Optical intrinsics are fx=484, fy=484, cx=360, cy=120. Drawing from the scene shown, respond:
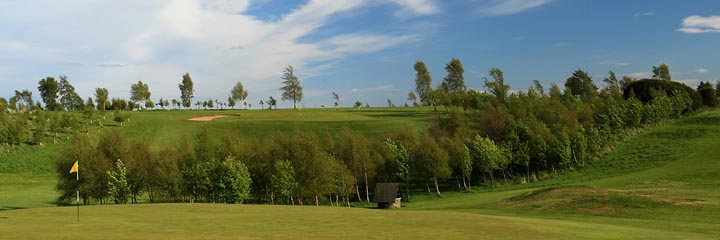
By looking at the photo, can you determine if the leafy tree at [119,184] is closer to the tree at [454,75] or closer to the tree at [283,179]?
the tree at [283,179]

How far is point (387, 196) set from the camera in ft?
201

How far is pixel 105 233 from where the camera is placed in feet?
77.9

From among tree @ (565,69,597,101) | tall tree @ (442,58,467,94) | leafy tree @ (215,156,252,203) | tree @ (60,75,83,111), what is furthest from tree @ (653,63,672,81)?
tree @ (60,75,83,111)

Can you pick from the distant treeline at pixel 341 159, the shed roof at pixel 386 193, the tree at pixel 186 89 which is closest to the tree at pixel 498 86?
the distant treeline at pixel 341 159

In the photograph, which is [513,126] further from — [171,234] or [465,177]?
[171,234]

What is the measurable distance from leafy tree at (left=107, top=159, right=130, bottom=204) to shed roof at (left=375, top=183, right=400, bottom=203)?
3282 centimetres

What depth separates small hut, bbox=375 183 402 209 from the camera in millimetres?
61000

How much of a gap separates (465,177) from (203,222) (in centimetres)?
6008

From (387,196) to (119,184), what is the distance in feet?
114

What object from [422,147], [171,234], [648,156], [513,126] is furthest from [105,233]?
[648,156]

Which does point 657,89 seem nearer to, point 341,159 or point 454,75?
point 454,75

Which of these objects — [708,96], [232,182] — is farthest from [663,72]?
[232,182]

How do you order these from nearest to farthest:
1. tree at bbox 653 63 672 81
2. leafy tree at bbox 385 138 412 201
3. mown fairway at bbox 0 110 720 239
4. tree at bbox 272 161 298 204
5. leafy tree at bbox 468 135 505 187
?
1. mown fairway at bbox 0 110 720 239
2. tree at bbox 272 161 298 204
3. leafy tree at bbox 385 138 412 201
4. leafy tree at bbox 468 135 505 187
5. tree at bbox 653 63 672 81

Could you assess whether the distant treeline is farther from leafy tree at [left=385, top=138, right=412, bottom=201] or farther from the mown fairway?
the mown fairway
